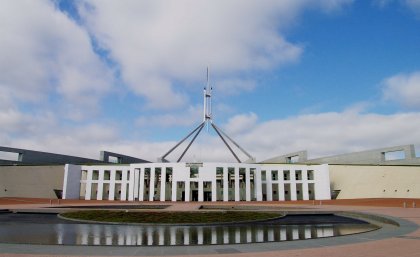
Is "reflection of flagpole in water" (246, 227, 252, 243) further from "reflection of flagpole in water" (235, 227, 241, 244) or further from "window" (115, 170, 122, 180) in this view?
"window" (115, 170, 122, 180)

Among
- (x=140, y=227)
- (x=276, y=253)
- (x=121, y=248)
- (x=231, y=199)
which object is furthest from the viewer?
(x=231, y=199)

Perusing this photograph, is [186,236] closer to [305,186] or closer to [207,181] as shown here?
[207,181]

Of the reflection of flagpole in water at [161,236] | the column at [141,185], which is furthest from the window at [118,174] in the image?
the reflection of flagpole in water at [161,236]

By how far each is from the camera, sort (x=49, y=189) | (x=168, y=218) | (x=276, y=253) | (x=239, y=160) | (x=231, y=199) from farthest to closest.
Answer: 1. (x=239, y=160)
2. (x=49, y=189)
3. (x=231, y=199)
4. (x=168, y=218)
5. (x=276, y=253)

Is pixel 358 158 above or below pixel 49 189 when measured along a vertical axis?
above

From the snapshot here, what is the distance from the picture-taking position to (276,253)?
8.77 metres

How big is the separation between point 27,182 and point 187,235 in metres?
53.9

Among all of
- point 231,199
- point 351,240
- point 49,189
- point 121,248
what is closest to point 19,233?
point 121,248

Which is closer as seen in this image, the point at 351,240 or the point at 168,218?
the point at 351,240

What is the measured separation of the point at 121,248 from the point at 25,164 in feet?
195

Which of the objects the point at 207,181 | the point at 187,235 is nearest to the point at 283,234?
the point at 187,235

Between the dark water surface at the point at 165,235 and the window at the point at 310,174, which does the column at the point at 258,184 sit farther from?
the dark water surface at the point at 165,235

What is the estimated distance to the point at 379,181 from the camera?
1970 inches

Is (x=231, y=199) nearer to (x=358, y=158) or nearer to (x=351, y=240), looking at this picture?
(x=358, y=158)
